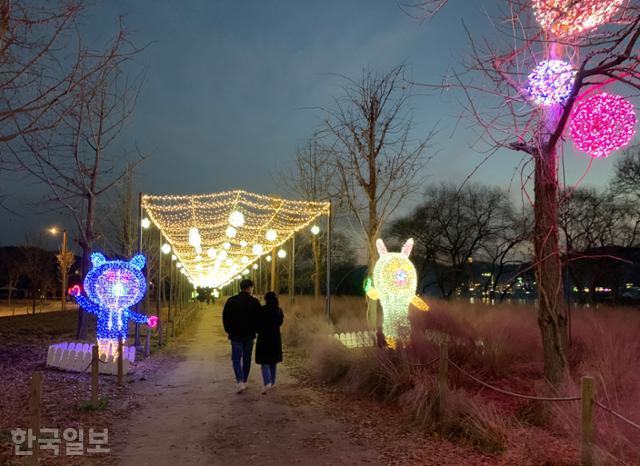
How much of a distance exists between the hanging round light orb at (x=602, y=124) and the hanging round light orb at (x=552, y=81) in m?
0.27

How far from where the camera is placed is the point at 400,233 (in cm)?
4459

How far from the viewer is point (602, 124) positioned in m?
5.61

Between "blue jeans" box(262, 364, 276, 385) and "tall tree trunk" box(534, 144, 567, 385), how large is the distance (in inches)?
161

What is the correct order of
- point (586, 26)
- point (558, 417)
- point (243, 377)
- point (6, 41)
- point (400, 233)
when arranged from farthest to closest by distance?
1. point (400, 233)
2. point (243, 377)
3. point (6, 41)
4. point (558, 417)
5. point (586, 26)

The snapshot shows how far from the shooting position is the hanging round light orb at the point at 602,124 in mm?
5516

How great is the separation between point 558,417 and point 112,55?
23.7ft

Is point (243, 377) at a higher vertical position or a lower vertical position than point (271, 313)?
lower

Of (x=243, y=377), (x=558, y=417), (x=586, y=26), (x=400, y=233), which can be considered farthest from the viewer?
(x=400, y=233)

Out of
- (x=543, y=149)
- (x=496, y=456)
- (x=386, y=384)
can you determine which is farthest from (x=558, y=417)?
(x=543, y=149)

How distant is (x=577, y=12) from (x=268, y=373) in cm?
647

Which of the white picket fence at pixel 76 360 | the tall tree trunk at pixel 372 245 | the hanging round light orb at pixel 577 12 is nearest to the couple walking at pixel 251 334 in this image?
the white picket fence at pixel 76 360

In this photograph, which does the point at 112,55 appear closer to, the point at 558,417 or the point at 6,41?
the point at 6,41

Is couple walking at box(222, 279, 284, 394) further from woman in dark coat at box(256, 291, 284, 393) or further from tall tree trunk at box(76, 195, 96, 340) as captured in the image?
tall tree trunk at box(76, 195, 96, 340)

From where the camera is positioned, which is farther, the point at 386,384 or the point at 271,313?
the point at 271,313
